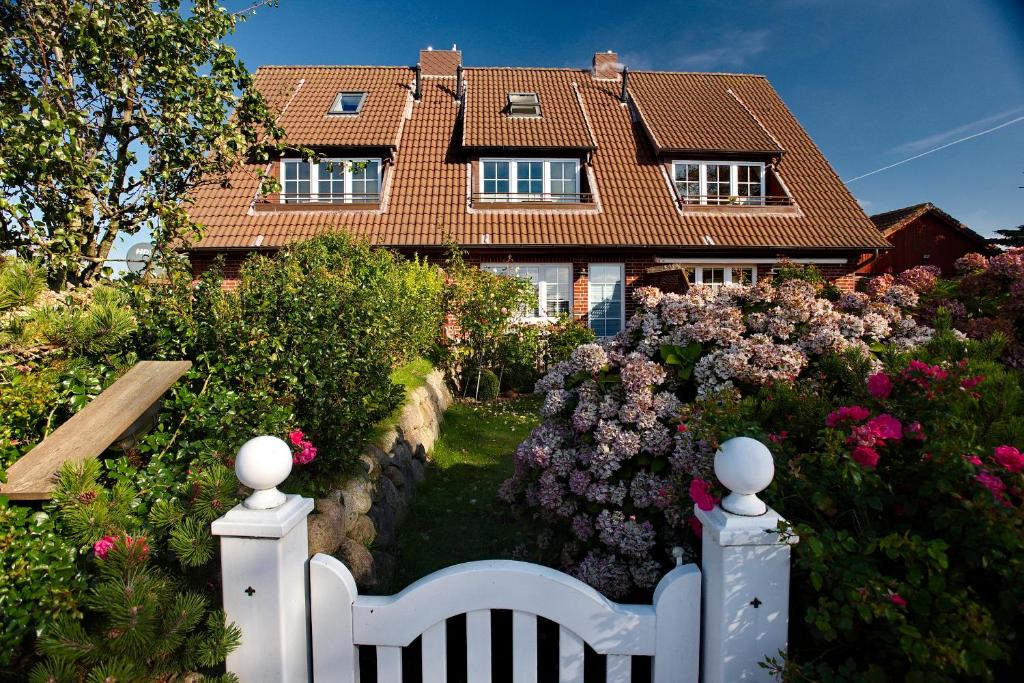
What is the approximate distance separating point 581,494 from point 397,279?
17.0 ft

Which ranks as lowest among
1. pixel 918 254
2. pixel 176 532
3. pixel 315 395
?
pixel 176 532

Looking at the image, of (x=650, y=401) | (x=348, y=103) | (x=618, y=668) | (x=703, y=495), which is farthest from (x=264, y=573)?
(x=348, y=103)

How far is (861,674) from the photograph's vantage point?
4.57ft

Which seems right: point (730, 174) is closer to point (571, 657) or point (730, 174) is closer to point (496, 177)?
point (496, 177)

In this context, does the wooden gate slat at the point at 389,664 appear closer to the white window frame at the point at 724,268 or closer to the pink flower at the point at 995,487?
the pink flower at the point at 995,487

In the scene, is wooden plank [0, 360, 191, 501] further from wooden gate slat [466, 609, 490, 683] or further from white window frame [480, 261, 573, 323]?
white window frame [480, 261, 573, 323]

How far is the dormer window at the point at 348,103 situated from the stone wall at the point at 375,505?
1045 centimetres

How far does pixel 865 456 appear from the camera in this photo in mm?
1580

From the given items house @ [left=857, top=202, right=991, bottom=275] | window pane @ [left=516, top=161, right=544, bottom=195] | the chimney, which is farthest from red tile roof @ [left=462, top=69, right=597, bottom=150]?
house @ [left=857, top=202, right=991, bottom=275]

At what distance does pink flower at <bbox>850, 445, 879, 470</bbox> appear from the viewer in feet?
5.13

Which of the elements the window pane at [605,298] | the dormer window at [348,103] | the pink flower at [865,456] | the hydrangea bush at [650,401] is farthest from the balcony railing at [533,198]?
the pink flower at [865,456]

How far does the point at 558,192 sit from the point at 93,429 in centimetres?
1147

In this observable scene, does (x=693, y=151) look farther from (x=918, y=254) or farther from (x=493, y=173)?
(x=918, y=254)

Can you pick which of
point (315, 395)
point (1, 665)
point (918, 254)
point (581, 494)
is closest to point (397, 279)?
point (315, 395)
